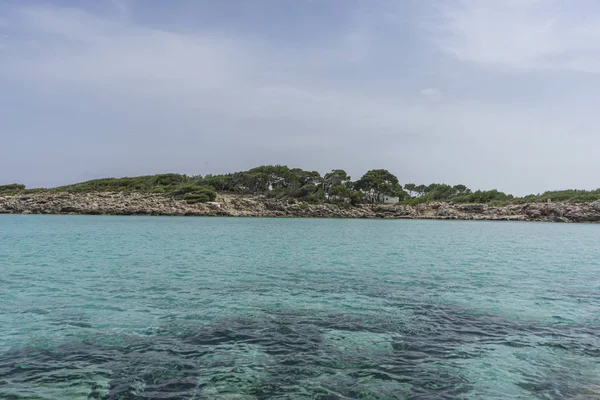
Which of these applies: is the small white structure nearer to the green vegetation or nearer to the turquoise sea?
the green vegetation

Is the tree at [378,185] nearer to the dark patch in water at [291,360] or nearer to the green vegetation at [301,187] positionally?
the green vegetation at [301,187]

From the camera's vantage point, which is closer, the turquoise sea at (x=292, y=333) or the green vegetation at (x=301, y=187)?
the turquoise sea at (x=292, y=333)

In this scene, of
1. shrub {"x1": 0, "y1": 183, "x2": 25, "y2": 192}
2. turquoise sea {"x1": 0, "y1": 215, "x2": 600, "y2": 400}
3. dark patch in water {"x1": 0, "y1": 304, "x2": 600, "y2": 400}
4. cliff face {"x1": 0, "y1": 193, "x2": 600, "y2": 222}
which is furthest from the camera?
shrub {"x1": 0, "y1": 183, "x2": 25, "y2": 192}

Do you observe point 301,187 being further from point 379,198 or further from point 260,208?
point 379,198

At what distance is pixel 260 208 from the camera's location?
104 m

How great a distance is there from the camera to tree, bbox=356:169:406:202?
4904 inches

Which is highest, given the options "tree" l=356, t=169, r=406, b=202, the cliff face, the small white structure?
"tree" l=356, t=169, r=406, b=202

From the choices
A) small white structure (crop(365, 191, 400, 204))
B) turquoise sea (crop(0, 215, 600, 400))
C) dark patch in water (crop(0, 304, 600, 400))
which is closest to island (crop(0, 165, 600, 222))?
small white structure (crop(365, 191, 400, 204))

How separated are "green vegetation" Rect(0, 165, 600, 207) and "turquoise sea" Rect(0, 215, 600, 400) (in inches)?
3740

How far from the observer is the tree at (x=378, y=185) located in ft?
409

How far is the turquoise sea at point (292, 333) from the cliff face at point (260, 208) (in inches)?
A: 3022

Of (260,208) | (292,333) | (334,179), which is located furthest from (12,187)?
(292,333)

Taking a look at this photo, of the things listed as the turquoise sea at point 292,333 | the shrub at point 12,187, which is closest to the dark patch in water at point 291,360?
the turquoise sea at point 292,333

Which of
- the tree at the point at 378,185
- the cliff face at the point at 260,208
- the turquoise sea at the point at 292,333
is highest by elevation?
the tree at the point at 378,185
